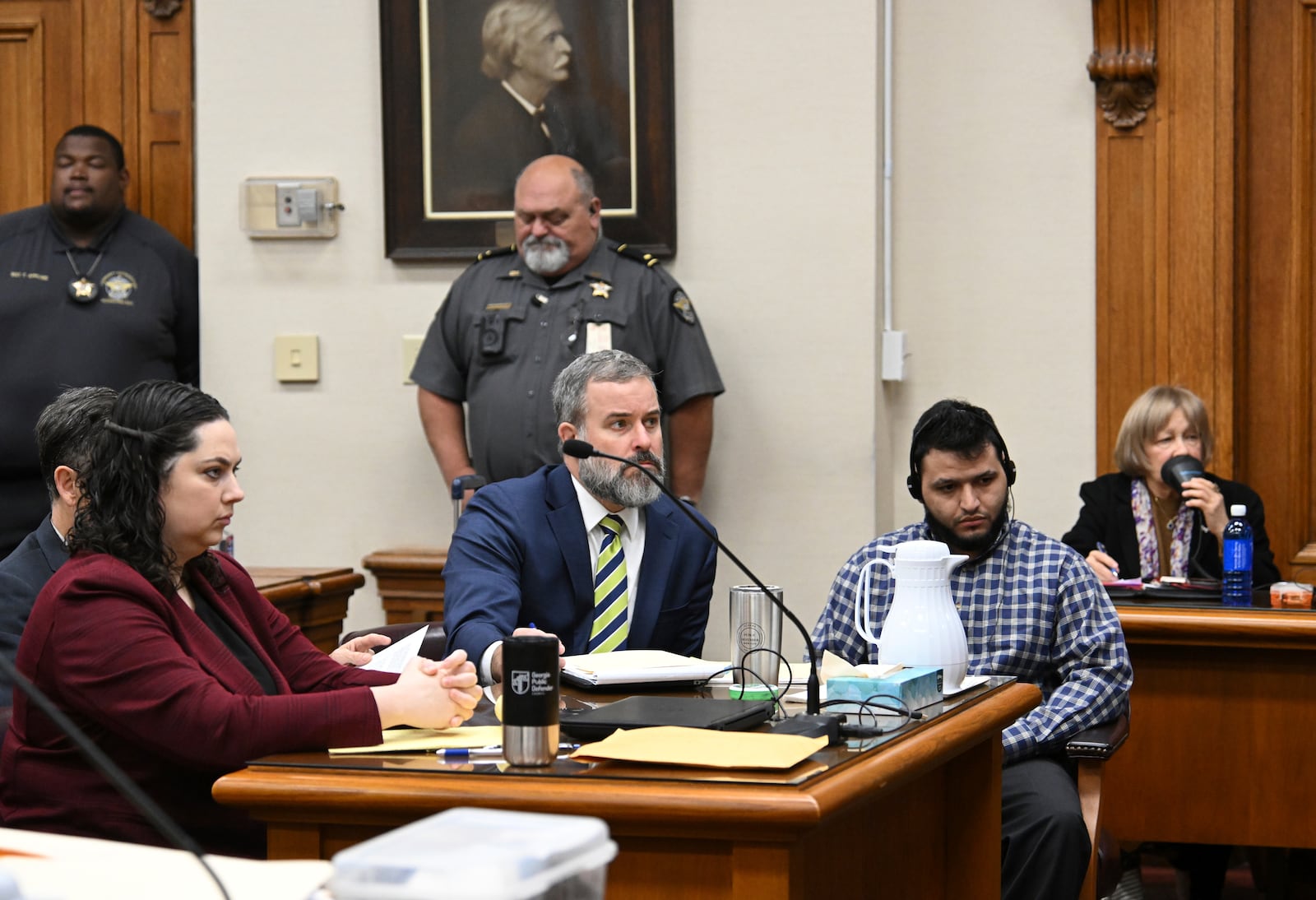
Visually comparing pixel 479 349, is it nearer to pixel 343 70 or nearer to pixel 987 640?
pixel 343 70

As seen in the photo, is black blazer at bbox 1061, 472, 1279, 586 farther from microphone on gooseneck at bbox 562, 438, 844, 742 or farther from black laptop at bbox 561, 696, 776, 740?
black laptop at bbox 561, 696, 776, 740

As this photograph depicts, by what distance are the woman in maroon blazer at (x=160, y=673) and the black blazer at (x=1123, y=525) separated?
8.48ft

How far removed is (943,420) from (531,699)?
57.2 inches

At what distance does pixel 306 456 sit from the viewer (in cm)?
496

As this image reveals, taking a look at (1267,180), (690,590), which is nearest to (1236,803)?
(690,590)

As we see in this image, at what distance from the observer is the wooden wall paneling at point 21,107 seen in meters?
5.26

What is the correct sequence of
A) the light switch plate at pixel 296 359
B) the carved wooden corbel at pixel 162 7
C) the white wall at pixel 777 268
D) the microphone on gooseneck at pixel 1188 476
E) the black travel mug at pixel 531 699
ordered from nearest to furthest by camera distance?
1. the black travel mug at pixel 531 699
2. the microphone on gooseneck at pixel 1188 476
3. the white wall at pixel 777 268
4. the light switch plate at pixel 296 359
5. the carved wooden corbel at pixel 162 7

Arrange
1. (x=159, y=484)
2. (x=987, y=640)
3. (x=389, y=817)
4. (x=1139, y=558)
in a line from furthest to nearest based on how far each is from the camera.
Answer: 1. (x=1139, y=558)
2. (x=987, y=640)
3. (x=159, y=484)
4. (x=389, y=817)

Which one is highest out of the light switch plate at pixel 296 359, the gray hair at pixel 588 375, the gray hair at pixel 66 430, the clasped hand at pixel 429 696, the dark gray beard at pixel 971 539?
the light switch plate at pixel 296 359

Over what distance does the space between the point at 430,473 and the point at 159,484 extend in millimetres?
2613

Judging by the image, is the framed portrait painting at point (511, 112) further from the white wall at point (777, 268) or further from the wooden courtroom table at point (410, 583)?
the wooden courtroom table at point (410, 583)

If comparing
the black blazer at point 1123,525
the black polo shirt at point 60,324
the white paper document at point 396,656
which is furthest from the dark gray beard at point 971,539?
the black polo shirt at point 60,324

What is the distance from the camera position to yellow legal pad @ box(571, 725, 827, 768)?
73.1 inches

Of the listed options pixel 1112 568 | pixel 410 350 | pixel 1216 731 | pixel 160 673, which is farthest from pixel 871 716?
pixel 410 350
